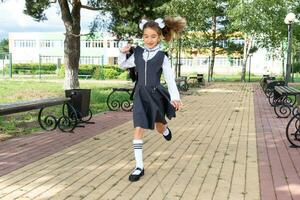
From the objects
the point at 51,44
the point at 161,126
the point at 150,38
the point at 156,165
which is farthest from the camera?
the point at 51,44

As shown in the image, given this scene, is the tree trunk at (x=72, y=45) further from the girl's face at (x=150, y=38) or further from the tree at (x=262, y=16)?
the girl's face at (x=150, y=38)

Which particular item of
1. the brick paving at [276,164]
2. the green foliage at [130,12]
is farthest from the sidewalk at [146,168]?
the green foliage at [130,12]

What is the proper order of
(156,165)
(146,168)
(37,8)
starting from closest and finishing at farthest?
1. (146,168)
2. (156,165)
3. (37,8)

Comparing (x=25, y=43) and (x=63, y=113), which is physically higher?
(x=25, y=43)

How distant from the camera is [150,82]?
6.15 metres

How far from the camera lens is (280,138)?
9500 millimetres

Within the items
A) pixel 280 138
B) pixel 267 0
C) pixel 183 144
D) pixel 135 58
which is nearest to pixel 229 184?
pixel 135 58

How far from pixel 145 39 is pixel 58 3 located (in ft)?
57.3

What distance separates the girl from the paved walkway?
559 millimetres

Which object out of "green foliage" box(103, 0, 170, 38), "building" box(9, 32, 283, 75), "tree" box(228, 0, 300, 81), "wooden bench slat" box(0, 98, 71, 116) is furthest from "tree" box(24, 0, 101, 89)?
"building" box(9, 32, 283, 75)

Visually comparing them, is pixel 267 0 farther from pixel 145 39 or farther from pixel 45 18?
pixel 145 39

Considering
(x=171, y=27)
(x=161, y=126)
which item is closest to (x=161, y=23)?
(x=171, y=27)

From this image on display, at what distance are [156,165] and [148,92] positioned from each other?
121 cm

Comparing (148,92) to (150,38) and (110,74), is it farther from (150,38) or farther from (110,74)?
(110,74)
